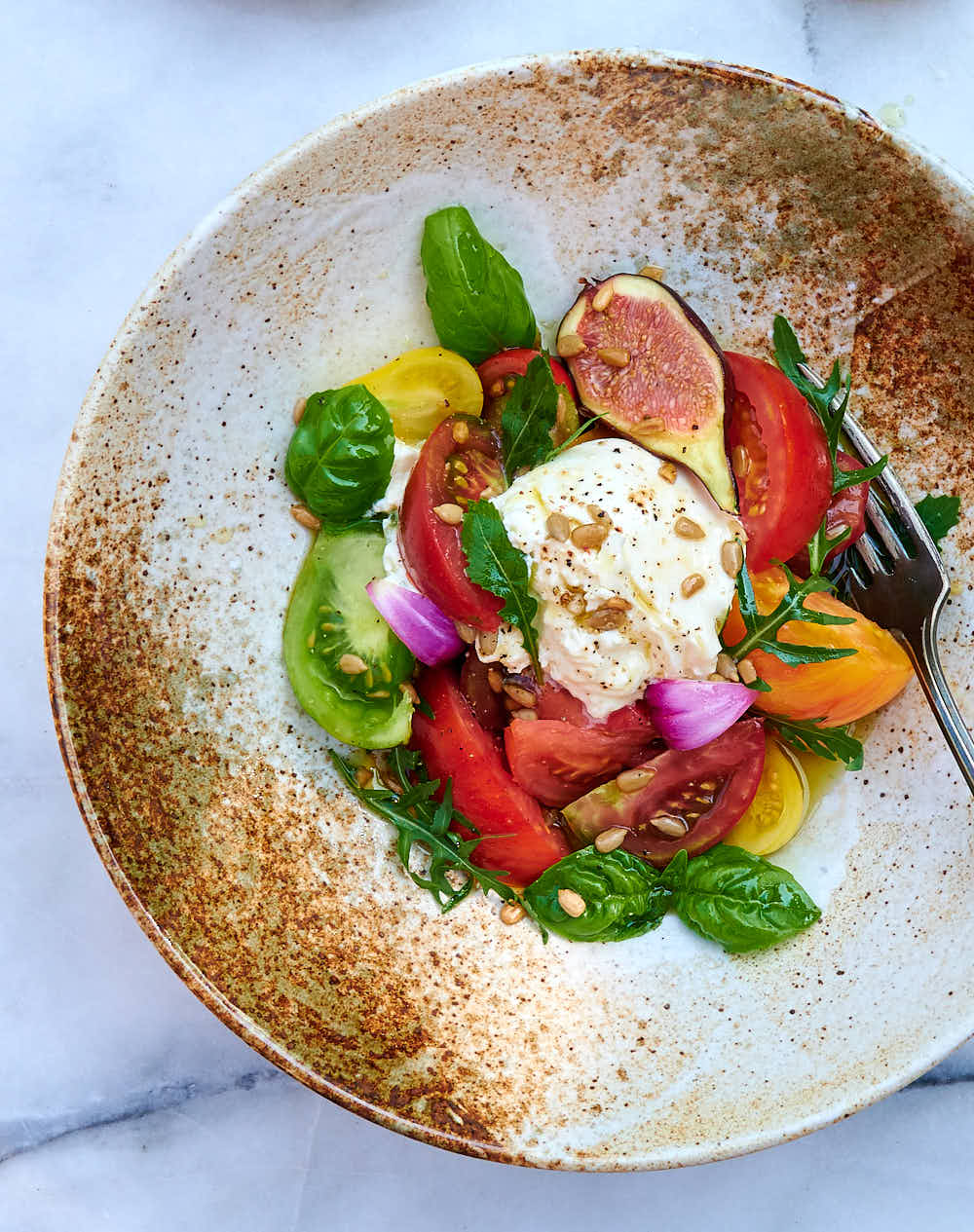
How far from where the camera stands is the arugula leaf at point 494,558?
219cm

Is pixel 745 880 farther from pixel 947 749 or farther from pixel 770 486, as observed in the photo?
pixel 770 486

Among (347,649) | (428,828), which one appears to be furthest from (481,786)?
(347,649)

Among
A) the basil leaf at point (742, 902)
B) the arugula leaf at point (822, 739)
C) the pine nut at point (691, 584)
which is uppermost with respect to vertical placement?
the pine nut at point (691, 584)

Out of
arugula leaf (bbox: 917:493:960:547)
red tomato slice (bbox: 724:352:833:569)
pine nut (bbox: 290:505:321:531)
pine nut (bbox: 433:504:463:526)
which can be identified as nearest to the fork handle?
arugula leaf (bbox: 917:493:960:547)

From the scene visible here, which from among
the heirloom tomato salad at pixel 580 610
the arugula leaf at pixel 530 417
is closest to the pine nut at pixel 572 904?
the heirloom tomato salad at pixel 580 610

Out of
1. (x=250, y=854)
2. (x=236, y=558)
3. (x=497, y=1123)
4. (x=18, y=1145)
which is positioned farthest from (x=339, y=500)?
(x=18, y=1145)

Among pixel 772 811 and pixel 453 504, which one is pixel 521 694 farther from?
pixel 772 811

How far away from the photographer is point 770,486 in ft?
7.73

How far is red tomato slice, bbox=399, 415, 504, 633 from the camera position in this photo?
2275 millimetres

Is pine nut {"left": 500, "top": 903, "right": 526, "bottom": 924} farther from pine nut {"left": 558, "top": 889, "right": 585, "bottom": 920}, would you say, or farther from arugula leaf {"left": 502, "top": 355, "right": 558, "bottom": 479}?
arugula leaf {"left": 502, "top": 355, "right": 558, "bottom": 479}

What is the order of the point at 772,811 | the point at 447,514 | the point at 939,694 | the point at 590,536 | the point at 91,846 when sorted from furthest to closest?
the point at 91,846 → the point at 772,811 → the point at 939,694 → the point at 447,514 → the point at 590,536

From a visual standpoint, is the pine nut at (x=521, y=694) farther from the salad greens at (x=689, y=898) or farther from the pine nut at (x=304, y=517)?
the pine nut at (x=304, y=517)

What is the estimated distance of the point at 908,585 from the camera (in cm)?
244

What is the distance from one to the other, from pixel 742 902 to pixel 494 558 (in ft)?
3.11
